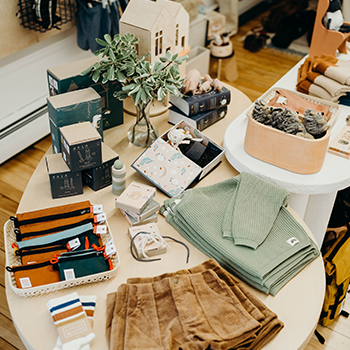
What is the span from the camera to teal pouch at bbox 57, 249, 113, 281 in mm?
1095

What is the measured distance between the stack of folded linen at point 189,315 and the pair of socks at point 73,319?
0.05 meters

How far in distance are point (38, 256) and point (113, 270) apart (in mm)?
232

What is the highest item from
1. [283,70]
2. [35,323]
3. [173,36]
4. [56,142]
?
[173,36]

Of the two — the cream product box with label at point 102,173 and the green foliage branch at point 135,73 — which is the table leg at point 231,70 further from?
the cream product box with label at point 102,173

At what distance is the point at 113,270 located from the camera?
112 cm

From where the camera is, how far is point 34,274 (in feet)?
3.59

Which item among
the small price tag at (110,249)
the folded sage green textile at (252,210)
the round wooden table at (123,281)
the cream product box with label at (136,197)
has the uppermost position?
the folded sage green textile at (252,210)

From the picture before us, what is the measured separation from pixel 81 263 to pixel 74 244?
88mm

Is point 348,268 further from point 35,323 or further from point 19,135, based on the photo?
point 19,135

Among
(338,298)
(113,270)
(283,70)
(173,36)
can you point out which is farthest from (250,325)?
(283,70)

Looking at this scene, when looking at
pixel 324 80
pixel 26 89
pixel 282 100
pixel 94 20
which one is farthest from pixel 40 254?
pixel 94 20

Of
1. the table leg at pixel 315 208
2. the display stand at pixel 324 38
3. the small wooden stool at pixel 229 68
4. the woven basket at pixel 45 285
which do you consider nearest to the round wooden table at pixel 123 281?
the woven basket at pixel 45 285

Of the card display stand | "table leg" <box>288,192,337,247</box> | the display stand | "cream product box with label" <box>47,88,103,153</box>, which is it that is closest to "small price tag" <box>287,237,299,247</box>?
"table leg" <box>288,192,337,247</box>

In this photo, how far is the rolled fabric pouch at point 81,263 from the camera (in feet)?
3.59
